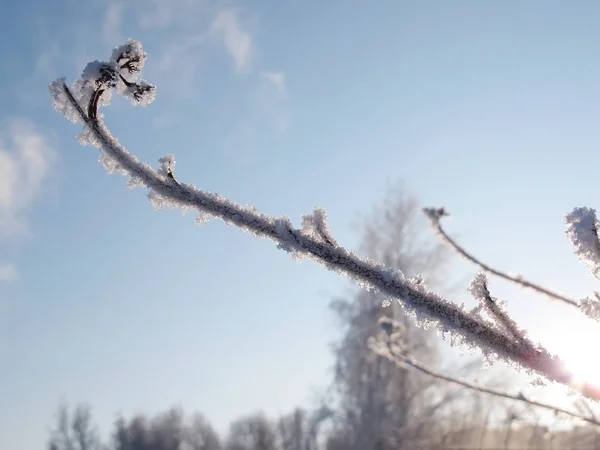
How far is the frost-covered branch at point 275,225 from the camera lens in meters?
1.03

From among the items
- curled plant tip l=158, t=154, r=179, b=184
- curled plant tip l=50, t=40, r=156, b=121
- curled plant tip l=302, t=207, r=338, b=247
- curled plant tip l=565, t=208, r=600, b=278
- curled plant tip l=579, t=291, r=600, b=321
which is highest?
curled plant tip l=50, t=40, r=156, b=121

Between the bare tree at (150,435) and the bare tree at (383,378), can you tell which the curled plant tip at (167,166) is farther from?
the bare tree at (150,435)

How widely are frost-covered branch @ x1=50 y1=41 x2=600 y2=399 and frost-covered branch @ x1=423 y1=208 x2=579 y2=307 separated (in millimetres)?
91

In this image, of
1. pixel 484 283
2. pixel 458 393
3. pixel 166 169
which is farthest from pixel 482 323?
pixel 458 393

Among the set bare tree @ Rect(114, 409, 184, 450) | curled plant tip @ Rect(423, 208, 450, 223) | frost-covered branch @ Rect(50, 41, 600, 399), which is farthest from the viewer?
bare tree @ Rect(114, 409, 184, 450)

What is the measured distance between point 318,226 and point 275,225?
3.9 inches

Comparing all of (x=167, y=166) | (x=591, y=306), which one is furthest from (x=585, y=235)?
(x=167, y=166)

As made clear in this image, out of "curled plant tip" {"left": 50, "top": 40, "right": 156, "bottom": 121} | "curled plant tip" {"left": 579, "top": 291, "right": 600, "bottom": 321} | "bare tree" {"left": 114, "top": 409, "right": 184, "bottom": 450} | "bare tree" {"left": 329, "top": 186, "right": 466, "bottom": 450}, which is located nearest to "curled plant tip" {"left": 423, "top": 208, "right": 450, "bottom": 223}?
"curled plant tip" {"left": 579, "top": 291, "right": 600, "bottom": 321}

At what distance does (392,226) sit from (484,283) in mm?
12612

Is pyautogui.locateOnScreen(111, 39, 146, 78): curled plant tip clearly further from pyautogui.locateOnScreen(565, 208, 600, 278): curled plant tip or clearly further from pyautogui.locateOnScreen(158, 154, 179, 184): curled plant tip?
pyautogui.locateOnScreen(565, 208, 600, 278): curled plant tip

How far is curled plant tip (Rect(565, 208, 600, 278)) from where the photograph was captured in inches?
38.4

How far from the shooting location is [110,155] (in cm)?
111

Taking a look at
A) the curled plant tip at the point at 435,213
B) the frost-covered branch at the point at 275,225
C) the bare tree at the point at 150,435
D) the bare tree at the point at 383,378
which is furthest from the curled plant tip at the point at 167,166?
the bare tree at the point at 150,435

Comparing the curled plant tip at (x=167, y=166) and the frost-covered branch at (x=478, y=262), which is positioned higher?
the curled plant tip at (x=167, y=166)
